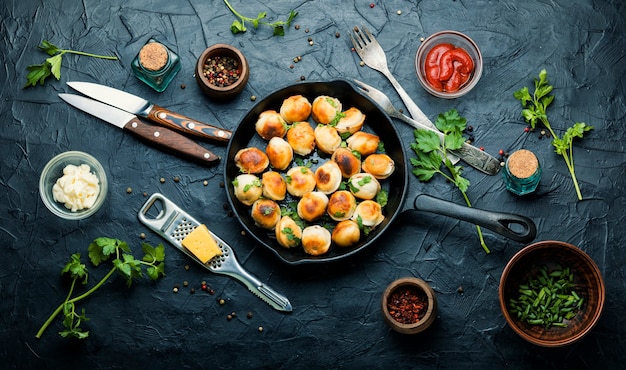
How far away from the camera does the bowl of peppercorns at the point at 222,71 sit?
3723 millimetres

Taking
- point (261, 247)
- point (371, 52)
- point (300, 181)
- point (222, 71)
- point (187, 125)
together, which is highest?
point (371, 52)

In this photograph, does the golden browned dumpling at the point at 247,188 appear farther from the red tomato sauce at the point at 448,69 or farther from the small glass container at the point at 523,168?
the small glass container at the point at 523,168

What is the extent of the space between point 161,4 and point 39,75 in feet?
2.31

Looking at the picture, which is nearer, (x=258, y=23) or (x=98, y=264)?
(x=98, y=264)

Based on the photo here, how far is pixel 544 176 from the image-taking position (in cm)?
379

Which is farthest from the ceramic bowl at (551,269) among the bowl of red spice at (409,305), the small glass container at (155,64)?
the small glass container at (155,64)

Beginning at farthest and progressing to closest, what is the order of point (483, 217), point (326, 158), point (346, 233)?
point (326, 158)
point (346, 233)
point (483, 217)

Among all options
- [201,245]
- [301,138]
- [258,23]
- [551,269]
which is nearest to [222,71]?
[258,23]

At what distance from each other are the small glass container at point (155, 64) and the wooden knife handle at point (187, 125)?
15 centimetres

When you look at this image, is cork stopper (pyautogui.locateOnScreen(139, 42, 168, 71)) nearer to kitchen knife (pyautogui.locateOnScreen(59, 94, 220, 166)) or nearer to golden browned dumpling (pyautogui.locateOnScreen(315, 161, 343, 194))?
kitchen knife (pyautogui.locateOnScreen(59, 94, 220, 166))

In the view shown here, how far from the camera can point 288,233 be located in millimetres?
3584

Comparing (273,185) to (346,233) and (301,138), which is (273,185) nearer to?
(301,138)

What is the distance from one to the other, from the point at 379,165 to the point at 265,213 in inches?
23.2

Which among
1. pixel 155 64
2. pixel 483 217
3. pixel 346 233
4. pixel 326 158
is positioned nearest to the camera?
pixel 483 217
